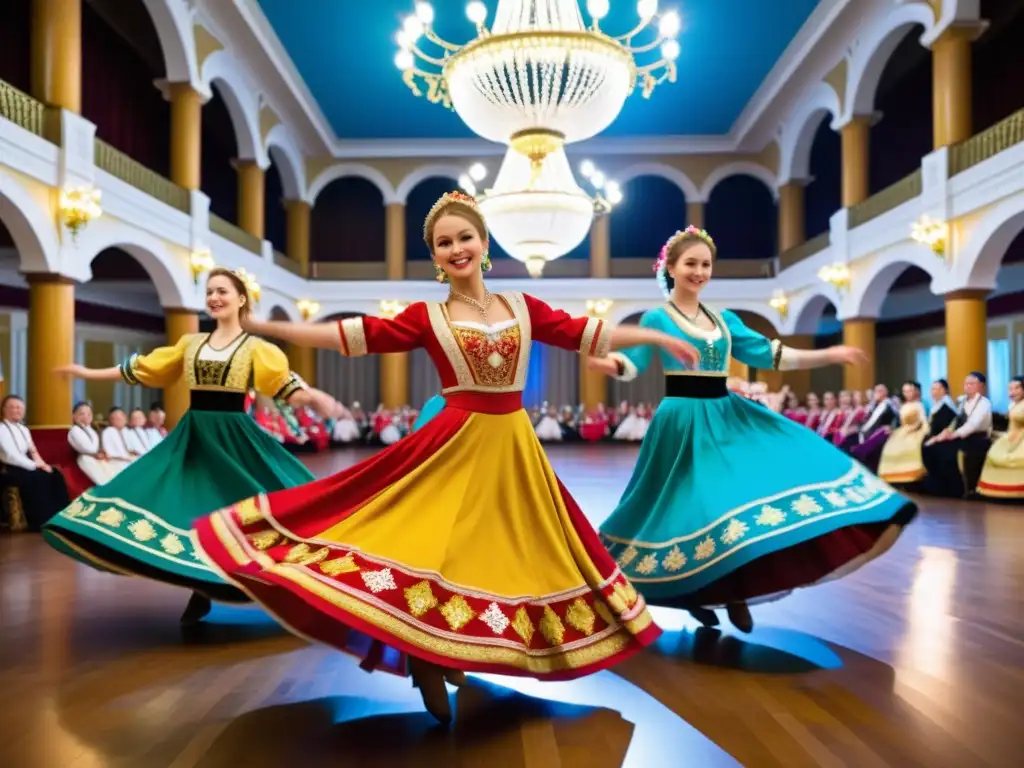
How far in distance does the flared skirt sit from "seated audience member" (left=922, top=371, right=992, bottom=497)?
736 centimetres

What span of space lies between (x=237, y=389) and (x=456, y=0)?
10.1m

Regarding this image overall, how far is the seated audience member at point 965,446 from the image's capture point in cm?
864

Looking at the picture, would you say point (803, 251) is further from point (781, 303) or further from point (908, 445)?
point (908, 445)

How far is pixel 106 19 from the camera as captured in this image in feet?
39.8

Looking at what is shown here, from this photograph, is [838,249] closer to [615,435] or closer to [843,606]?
[615,435]

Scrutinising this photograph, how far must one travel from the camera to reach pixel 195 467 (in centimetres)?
370

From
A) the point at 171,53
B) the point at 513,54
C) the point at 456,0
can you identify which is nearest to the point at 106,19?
the point at 171,53

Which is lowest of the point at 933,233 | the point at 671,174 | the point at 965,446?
the point at 965,446

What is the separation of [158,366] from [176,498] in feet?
2.18

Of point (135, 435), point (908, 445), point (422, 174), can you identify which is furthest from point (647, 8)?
point (422, 174)

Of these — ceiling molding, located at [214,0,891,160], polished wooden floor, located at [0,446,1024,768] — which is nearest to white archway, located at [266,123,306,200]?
ceiling molding, located at [214,0,891,160]

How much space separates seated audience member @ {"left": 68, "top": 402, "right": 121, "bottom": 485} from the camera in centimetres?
739

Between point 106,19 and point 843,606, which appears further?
point 106,19

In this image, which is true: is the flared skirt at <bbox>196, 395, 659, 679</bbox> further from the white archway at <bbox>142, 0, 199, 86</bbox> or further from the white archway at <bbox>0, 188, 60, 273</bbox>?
the white archway at <bbox>142, 0, 199, 86</bbox>
